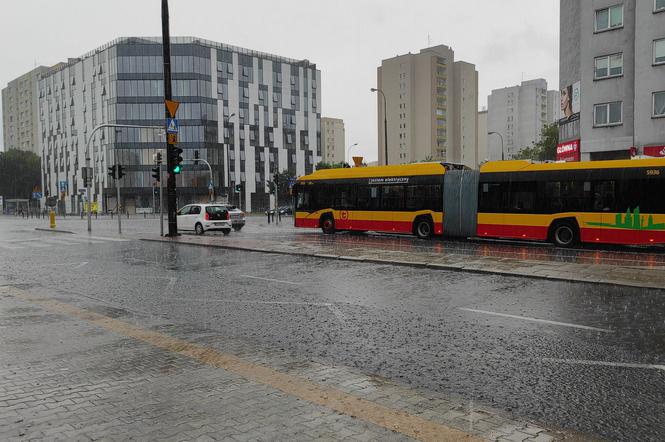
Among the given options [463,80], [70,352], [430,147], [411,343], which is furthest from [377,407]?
[463,80]

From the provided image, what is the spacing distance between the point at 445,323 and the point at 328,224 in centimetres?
1817

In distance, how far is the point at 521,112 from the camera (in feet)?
517

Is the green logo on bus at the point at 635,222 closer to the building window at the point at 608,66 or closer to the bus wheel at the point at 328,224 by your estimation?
the bus wheel at the point at 328,224

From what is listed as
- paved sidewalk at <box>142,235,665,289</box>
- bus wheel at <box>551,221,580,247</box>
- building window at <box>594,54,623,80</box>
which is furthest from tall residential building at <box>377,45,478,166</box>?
paved sidewalk at <box>142,235,665,289</box>

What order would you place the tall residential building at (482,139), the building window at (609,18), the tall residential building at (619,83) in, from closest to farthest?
the tall residential building at (619,83) < the building window at (609,18) < the tall residential building at (482,139)

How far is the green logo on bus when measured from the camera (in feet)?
55.5

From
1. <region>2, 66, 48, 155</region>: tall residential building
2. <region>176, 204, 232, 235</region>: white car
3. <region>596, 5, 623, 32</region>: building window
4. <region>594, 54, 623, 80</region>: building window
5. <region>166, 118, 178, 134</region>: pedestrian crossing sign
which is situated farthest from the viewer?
<region>2, 66, 48, 155</region>: tall residential building

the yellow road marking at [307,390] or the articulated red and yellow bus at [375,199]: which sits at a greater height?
the articulated red and yellow bus at [375,199]

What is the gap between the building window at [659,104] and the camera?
2834 centimetres

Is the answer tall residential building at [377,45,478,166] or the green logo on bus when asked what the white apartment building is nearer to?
tall residential building at [377,45,478,166]

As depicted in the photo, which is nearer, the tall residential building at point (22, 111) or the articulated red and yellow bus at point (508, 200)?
the articulated red and yellow bus at point (508, 200)

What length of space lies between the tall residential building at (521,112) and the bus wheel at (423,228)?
453 ft

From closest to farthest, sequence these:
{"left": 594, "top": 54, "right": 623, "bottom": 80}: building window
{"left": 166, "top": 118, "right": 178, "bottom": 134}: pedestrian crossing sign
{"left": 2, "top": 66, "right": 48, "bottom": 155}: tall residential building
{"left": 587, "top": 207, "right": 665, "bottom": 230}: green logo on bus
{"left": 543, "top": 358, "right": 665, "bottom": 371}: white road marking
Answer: {"left": 543, "top": 358, "right": 665, "bottom": 371}: white road marking → {"left": 587, "top": 207, "right": 665, "bottom": 230}: green logo on bus → {"left": 166, "top": 118, "right": 178, "bottom": 134}: pedestrian crossing sign → {"left": 594, "top": 54, "right": 623, "bottom": 80}: building window → {"left": 2, "top": 66, "right": 48, "bottom": 155}: tall residential building

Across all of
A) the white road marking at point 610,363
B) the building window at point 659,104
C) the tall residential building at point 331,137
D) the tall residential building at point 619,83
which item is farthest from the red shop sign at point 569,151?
the tall residential building at point 331,137
